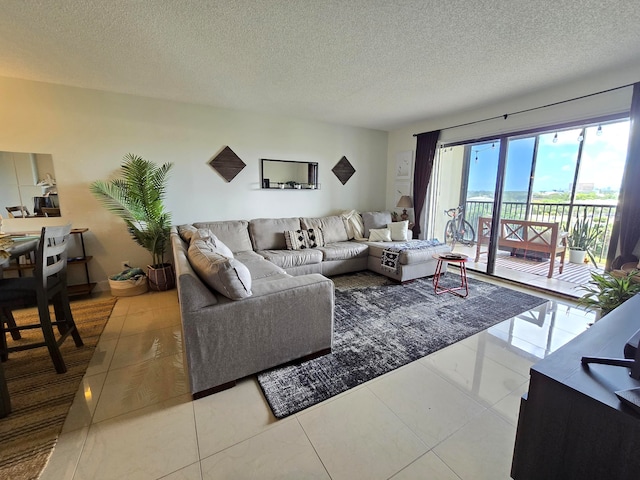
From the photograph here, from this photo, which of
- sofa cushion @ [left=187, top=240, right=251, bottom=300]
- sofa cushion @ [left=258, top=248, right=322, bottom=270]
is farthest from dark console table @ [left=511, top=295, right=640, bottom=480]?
sofa cushion @ [left=258, top=248, right=322, bottom=270]

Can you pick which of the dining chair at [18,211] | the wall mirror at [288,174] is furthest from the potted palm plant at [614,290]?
the dining chair at [18,211]

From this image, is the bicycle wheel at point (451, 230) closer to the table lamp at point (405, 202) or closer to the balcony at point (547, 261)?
the balcony at point (547, 261)

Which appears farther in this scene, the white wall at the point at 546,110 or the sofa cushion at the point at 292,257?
the sofa cushion at the point at 292,257

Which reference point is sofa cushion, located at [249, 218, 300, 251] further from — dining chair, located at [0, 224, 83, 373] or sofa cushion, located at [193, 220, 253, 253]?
dining chair, located at [0, 224, 83, 373]

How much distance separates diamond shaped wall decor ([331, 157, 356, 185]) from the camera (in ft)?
15.9

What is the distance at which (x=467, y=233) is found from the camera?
5836mm

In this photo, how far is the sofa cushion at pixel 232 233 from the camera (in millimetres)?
3590

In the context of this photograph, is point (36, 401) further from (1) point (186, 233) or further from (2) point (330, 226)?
(2) point (330, 226)

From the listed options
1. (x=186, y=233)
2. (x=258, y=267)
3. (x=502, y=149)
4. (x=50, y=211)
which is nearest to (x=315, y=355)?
(x=258, y=267)

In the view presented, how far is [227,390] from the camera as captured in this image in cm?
170

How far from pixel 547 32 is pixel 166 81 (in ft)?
11.2

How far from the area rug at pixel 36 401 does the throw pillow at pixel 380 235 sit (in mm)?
3520

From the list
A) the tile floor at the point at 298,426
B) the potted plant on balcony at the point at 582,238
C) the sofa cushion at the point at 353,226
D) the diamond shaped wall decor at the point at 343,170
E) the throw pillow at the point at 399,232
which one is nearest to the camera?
the tile floor at the point at 298,426

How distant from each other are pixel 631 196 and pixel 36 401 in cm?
493
